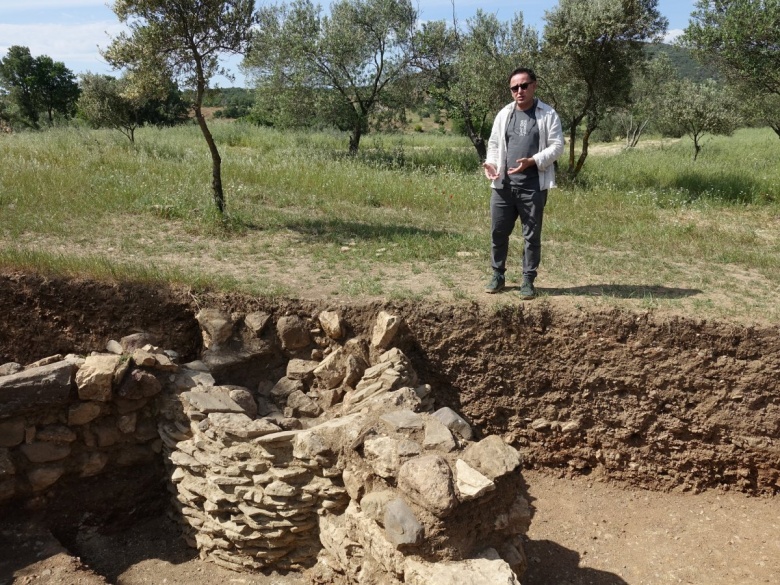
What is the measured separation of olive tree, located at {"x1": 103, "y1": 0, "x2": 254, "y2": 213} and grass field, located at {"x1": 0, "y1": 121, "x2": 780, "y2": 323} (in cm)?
182

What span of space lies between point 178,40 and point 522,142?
514 centimetres

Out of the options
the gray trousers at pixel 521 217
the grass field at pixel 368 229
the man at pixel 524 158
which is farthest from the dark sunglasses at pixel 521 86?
the grass field at pixel 368 229

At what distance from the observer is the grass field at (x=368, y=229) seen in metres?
7.06

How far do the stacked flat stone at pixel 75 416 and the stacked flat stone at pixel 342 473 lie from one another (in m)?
0.29

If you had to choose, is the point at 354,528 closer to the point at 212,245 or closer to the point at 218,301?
the point at 218,301

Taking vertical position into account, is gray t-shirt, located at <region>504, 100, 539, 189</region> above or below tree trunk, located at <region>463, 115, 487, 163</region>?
below

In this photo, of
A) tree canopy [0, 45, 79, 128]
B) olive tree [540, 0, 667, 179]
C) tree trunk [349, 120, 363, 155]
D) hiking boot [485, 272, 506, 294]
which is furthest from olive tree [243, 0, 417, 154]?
tree canopy [0, 45, 79, 128]

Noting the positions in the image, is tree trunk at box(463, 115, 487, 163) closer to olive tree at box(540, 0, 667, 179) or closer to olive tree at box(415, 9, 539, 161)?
olive tree at box(415, 9, 539, 161)

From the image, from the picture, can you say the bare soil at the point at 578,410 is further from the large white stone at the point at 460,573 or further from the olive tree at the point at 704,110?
the olive tree at the point at 704,110

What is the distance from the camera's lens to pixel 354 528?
4.65 meters

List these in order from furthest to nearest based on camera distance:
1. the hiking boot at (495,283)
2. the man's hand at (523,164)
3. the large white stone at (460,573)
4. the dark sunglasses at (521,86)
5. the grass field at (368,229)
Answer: the grass field at (368,229)
the hiking boot at (495,283)
the man's hand at (523,164)
the dark sunglasses at (521,86)
the large white stone at (460,573)

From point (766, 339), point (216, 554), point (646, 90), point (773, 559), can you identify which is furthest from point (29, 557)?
point (646, 90)

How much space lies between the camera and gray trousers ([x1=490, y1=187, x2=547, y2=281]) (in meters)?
6.23

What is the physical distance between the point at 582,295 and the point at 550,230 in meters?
2.85
